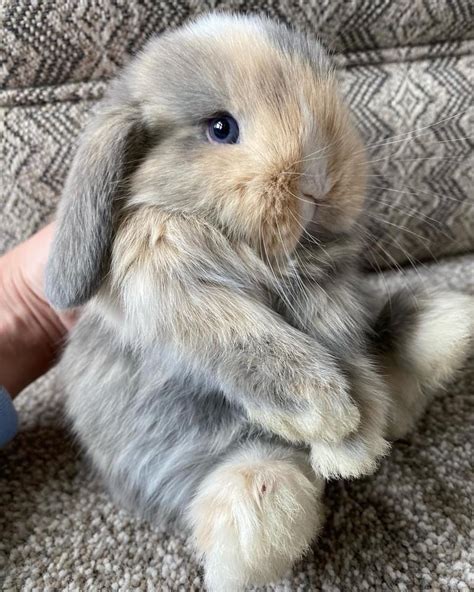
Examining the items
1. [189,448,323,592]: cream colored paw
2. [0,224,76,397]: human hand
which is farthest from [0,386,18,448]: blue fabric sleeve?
[189,448,323,592]: cream colored paw

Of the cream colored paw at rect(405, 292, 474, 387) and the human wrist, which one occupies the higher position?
the human wrist

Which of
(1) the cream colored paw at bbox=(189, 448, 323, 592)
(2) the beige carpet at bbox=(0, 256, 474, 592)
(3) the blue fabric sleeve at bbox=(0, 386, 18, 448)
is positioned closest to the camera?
(1) the cream colored paw at bbox=(189, 448, 323, 592)

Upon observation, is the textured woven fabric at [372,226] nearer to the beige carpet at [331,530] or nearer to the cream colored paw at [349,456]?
the beige carpet at [331,530]

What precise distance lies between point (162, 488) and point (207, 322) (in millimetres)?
209

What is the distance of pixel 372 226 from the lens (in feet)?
2.53

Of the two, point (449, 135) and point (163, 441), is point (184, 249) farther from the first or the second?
point (449, 135)

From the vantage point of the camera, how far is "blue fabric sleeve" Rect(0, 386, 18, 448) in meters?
0.72

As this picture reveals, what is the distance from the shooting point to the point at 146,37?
3.23 ft

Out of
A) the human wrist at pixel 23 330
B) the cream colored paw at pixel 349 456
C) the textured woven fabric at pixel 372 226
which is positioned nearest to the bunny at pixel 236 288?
the cream colored paw at pixel 349 456

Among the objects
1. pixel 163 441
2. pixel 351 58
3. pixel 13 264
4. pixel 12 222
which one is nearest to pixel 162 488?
pixel 163 441

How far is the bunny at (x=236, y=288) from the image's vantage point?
51 centimetres

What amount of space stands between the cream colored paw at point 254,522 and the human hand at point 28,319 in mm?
466

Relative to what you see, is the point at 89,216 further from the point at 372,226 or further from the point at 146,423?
the point at 372,226

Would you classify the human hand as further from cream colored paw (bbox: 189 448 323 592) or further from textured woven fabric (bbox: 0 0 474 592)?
cream colored paw (bbox: 189 448 323 592)
